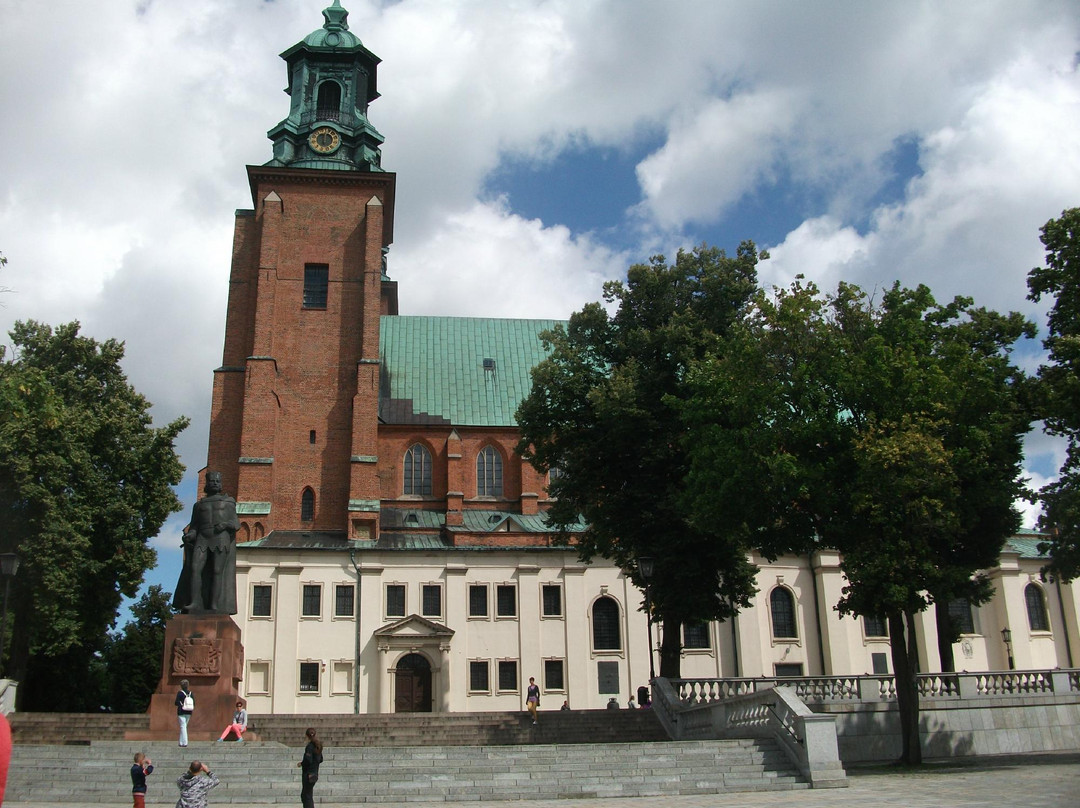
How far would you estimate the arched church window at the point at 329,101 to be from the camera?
50656 mm

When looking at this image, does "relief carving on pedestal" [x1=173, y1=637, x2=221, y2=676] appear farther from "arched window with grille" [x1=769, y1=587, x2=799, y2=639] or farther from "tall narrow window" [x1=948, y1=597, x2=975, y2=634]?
"tall narrow window" [x1=948, y1=597, x2=975, y2=634]

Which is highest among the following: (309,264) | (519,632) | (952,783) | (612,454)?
(309,264)

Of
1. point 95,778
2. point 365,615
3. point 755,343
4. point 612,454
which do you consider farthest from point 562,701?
point 95,778

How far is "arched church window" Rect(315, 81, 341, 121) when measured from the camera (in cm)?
5066

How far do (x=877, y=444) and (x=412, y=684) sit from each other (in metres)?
25.6

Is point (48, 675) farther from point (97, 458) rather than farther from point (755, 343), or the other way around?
point (755, 343)

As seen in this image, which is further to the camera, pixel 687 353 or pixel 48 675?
pixel 48 675

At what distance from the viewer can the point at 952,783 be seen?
16.3m

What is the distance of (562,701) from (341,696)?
350 inches

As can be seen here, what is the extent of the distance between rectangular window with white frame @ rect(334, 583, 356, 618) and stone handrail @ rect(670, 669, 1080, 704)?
63.7 feet

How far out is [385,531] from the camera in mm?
45562

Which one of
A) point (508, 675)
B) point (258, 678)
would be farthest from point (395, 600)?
point (258, 678)

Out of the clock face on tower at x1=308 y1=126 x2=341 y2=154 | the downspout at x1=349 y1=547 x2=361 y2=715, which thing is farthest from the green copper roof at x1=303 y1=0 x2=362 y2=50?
the downspout at x1=349 y1=547 x2=361 y2=715

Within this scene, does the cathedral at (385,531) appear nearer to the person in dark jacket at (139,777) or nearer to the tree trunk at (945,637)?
the tree trunk at (945,637)
